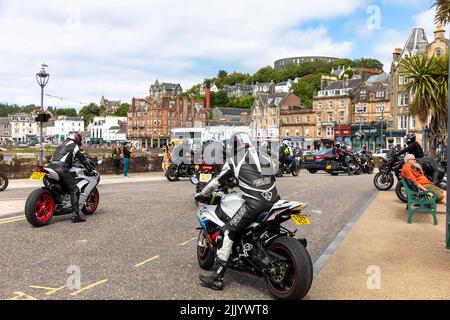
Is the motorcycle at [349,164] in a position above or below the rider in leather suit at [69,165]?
below

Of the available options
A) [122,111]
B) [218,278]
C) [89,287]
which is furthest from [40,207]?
[122,111]

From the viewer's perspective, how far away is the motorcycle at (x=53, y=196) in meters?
8.75

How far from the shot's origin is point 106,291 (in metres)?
5.12

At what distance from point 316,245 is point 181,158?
509 inches

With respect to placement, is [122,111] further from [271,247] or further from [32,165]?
[271,247]

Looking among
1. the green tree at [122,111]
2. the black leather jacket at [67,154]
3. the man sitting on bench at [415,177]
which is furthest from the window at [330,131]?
the green tree at [122,111]

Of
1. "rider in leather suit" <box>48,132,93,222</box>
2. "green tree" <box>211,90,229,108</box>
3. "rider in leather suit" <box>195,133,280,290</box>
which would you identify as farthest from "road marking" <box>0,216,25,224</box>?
"green tree" <box>211,90,229,108</box>

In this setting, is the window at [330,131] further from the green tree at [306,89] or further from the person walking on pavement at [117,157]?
the person walking on pavement at [117,157]

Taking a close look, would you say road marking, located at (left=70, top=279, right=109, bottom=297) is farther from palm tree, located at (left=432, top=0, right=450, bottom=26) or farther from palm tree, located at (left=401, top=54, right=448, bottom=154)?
palm tree, located at (left=401, top=54, right=448, bottom=154)

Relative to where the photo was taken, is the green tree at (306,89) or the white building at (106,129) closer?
the green tree at (306,89)

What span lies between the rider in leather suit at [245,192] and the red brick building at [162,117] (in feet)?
366

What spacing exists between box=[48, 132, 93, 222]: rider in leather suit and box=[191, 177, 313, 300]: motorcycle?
4402mm

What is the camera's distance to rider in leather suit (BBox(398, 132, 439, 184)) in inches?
500

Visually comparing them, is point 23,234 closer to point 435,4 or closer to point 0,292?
point 0,292
